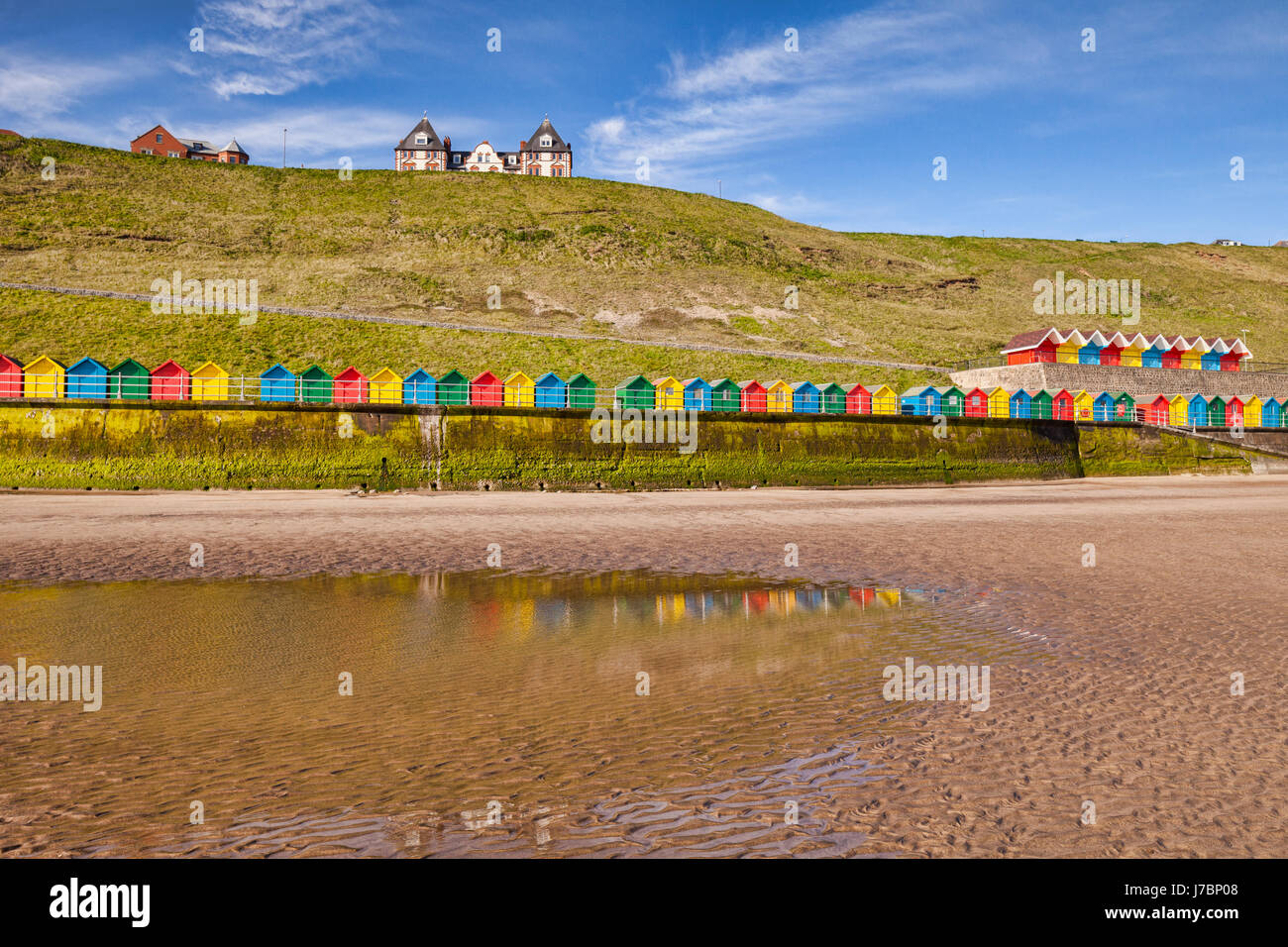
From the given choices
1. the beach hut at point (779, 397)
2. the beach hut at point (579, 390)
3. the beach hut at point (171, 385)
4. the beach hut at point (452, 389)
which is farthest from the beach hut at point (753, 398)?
the beach hut at point (171, 385)

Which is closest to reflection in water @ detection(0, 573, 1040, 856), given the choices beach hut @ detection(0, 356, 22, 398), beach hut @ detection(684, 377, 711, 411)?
beach hut @ detection(0, 356, 22, 398)

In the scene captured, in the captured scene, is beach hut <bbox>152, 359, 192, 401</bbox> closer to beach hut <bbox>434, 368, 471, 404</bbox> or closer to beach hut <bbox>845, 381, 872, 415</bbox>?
beach hut <bbox>434, 368, 471, 404</bbox>

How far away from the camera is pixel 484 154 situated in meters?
151

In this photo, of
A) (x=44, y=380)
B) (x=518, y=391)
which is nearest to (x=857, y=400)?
(x=518, y=391)

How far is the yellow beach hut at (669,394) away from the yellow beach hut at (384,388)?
1208cm

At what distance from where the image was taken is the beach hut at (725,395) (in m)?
43.1

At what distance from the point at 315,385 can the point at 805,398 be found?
Answer: 24.3 metres

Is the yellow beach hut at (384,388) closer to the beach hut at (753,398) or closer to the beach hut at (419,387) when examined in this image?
the beach hut at (419,387)

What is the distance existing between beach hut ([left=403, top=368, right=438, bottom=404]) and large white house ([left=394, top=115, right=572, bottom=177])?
123100mm

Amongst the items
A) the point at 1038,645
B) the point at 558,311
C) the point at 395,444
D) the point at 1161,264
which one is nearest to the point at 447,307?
the point at 558,311

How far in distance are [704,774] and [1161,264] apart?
137981 millimetres

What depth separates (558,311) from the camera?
77750mm

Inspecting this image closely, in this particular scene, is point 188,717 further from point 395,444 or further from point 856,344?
point 856,344

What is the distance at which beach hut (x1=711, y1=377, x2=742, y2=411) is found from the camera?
43.1 m
